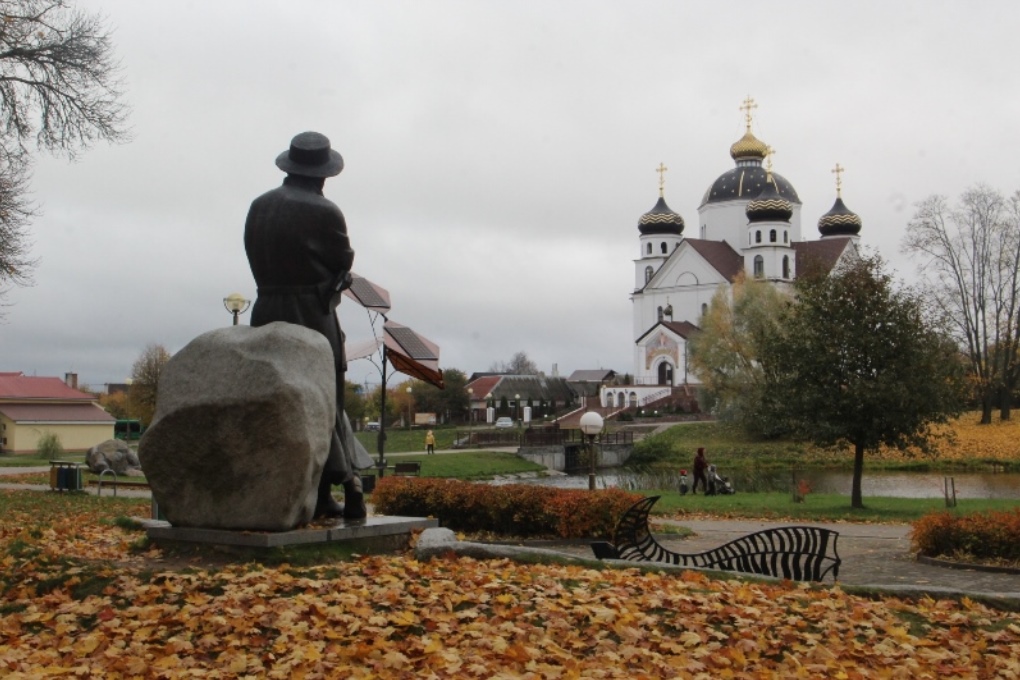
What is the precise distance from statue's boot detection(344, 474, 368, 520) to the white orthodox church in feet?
210

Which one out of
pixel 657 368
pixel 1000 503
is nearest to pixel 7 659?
pixel 1000 503

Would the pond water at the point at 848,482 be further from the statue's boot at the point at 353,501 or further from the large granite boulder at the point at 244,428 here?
the large granite boulder at the point at 244,428

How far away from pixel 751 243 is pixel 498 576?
3017 inches

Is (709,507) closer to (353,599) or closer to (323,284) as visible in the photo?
(323,284)

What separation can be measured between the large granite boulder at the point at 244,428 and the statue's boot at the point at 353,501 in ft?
2.14

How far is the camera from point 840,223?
87938 mm

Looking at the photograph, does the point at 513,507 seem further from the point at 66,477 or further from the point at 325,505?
the point at 66,477

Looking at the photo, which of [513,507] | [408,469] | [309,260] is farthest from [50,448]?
[309,260]

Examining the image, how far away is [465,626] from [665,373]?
75181mm

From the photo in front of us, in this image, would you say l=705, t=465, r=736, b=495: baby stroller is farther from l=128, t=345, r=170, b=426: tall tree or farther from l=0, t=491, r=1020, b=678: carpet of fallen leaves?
l=128, t=345, r=170, b=426: tall tree

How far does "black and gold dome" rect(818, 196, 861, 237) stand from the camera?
87938mm

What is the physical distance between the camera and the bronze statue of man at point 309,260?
9.01 meters

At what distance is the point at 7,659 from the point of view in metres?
6.25

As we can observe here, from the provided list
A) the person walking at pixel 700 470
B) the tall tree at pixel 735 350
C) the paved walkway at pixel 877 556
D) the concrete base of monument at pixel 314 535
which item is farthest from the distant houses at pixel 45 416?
the concrete base of monument at pixel 314 535
